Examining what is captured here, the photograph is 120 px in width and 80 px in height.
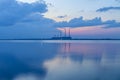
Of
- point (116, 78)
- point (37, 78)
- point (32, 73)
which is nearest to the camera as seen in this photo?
point (116, 78)

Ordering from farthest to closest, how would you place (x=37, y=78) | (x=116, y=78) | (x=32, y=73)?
(x=32, y=73), (x=37, y=78), (x=116, y=78)

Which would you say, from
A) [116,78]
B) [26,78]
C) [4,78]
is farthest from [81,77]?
[4,78]

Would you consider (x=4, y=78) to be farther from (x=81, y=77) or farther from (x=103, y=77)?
(x=103, y=77)

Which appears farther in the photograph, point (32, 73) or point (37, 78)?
point (32, 73)

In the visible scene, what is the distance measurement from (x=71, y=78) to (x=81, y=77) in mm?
640

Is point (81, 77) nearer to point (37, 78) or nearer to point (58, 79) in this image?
point (58, 79)

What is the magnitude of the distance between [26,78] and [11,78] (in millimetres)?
884

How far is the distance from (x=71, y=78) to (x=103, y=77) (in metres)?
1.84

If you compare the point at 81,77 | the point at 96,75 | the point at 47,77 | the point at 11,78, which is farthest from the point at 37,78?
the point at 96,75

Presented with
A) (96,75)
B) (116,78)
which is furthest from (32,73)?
(116,78)

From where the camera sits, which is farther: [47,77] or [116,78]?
[47,77]

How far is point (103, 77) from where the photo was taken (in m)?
14.2

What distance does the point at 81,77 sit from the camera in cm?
1416

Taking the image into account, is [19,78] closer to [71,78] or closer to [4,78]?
[4,78]
